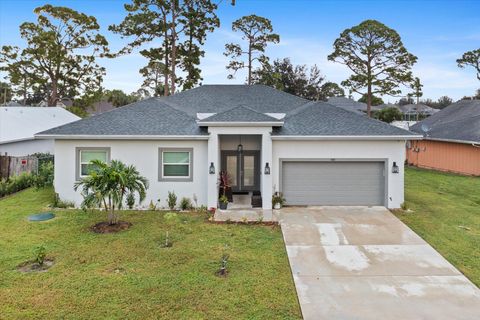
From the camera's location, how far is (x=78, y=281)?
6.62 m

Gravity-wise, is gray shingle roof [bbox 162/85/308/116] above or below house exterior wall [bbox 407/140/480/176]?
above

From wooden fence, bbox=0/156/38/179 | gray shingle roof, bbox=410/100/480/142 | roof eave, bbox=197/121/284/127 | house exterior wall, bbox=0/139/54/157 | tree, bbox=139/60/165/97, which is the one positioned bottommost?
wooden fence, bbox=0/156/38/179

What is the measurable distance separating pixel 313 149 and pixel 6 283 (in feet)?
32.2

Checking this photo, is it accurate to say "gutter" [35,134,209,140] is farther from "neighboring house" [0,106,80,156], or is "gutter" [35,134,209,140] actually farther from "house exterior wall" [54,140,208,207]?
"neighboring house" [0,106,80,156]

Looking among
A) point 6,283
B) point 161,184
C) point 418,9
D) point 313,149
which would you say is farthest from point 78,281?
point 418,9

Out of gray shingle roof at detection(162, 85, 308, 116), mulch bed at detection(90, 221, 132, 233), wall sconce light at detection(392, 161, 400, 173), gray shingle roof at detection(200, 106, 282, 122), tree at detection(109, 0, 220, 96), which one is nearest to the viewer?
mulch bed at detection(90, 221, 132, 233)

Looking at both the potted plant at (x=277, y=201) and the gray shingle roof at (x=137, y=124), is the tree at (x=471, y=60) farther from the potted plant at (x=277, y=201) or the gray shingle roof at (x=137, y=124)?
the gray shingle roof at (x=137, y=124)

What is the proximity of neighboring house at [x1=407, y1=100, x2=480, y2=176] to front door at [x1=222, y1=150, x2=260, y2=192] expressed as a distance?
14.6 meters

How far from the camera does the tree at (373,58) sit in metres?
30.1

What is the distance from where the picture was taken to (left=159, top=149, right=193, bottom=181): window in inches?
492

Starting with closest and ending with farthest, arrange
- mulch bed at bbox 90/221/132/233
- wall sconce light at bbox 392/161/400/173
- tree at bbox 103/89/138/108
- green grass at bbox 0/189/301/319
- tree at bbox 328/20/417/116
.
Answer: green grass at bbox 0/189/301/319 < mulch bed at bbox 90/221/132/233 < wall sconce light at bbox 392/161/400/173 < tree at bbox 328/20/417/116 < tree at bbox 103/89/138/108

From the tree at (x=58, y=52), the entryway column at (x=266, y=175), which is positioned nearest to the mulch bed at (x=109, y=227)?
the entryway column at (x=266, y=175)

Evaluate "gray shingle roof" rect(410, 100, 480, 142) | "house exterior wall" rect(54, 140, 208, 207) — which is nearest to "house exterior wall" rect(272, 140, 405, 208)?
"house exterior wall" rect(54, 140, 208, 207)

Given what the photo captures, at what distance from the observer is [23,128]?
2133 centimetres
